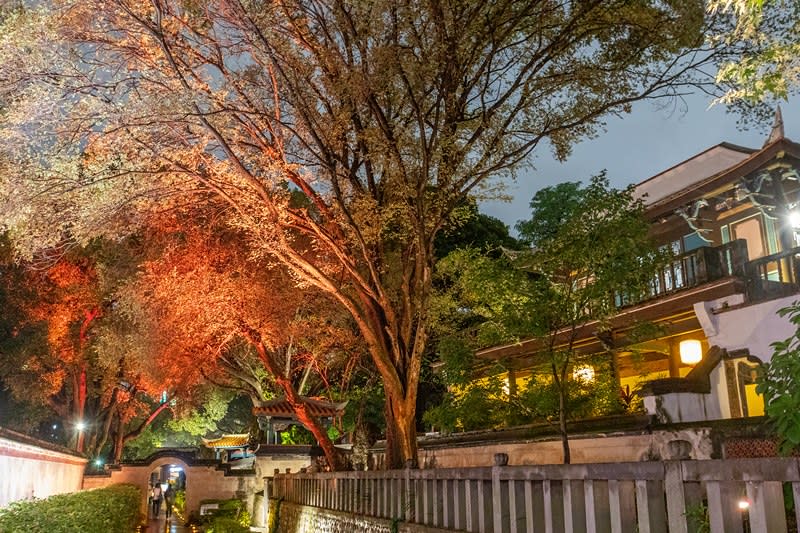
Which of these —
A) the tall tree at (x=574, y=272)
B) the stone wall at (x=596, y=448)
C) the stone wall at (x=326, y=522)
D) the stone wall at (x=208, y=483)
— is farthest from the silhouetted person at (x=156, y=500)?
the tall tree at (x=574, y=272)

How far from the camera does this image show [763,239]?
15219 millimetres

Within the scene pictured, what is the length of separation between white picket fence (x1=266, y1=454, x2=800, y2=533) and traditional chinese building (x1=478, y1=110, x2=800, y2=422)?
4.52 meters

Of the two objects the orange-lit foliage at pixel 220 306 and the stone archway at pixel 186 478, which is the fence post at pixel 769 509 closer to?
the orange-lit foliage at pixel 220 306

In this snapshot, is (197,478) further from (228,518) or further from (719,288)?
(719,288)

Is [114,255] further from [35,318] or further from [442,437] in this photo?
[442,437]

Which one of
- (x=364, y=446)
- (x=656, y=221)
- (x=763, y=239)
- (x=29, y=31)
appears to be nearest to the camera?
(x=29, y=31)

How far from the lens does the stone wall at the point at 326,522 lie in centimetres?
988

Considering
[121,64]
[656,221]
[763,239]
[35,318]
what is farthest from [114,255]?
[763,239]

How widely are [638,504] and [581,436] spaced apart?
7.03m

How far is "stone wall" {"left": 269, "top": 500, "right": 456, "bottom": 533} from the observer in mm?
9883

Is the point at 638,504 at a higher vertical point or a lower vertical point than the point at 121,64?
lower

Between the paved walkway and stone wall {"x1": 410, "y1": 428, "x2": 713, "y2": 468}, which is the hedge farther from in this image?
the paved walkway

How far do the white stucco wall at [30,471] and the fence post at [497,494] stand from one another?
7458 mm

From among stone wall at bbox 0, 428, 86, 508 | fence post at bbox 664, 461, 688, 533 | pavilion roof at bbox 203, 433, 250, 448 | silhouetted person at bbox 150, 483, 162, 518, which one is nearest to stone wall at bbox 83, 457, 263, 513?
silhouetted person at bbox 150, 483, 162, 518
